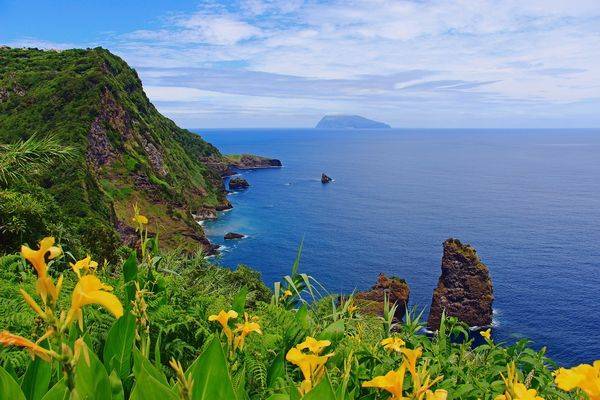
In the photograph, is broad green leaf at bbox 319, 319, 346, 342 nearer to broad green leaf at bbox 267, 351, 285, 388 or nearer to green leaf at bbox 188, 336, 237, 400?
broad green leaf at bbox 267, 351, 285, 388

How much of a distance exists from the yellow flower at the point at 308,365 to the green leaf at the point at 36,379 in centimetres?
110

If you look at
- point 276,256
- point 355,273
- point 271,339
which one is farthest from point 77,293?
point 276,256

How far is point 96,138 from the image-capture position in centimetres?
5359

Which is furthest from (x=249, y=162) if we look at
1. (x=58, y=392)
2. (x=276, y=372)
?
(x=58, y=392)

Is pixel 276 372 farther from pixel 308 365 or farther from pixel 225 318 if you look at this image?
pixel 308 365

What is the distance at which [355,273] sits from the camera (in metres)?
51.5

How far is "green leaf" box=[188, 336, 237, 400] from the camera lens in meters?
1.90

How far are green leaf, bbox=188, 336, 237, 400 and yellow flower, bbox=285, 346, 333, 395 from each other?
0.28 meters

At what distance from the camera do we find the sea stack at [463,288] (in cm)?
4147

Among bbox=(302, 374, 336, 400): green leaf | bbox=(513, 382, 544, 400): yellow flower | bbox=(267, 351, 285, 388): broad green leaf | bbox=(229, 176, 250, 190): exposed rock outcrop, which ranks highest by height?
bbox=(513, 382, 544, 400): yellow flower

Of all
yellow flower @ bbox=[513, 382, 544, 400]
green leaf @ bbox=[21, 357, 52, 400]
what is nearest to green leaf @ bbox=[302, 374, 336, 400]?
yellow flower @ bbox=[513, 382, 544, 400]

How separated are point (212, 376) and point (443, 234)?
66740mm

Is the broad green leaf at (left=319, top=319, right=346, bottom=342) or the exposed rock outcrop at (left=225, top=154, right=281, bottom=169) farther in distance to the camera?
the exposed rock outcrop at (left=225, top=154, right=281, bottom=169)

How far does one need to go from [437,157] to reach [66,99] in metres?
140
